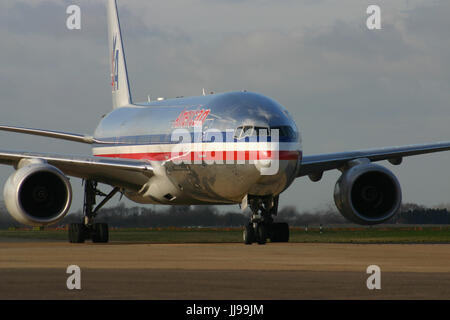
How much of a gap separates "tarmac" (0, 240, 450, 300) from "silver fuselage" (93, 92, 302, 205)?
8.77 feet

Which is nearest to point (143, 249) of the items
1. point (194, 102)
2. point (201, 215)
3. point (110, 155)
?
point (194, 102)

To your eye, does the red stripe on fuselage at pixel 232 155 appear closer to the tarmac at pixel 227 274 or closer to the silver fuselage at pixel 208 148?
the silver fuselage at pixel 208 148

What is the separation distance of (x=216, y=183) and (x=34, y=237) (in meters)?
11.4

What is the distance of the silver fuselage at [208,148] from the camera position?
87.3 feet

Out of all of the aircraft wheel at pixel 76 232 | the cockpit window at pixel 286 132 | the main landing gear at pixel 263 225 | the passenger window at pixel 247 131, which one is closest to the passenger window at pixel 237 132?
the passenger window at pixel 247 131

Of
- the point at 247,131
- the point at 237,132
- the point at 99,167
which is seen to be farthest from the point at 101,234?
the point at 247,131

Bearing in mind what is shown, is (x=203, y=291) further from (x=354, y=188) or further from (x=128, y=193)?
(x=128, y=193)

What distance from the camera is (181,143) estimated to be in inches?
1169

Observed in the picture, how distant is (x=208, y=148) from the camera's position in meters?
27.8

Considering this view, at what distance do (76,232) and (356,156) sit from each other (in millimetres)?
9393

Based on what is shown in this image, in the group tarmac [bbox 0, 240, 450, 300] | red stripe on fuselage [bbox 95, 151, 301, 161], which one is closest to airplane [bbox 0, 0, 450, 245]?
red stripe on fuselage [bbox 95, 151, 301, 161]

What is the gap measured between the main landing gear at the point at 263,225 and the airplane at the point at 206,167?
32 mm

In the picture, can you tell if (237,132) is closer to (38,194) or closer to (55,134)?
(38,194)

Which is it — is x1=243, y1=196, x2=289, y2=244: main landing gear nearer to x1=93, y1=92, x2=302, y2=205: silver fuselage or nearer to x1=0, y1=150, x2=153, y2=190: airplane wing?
x1=93, y1=92, x2=302, y2=205: silver fuselage
